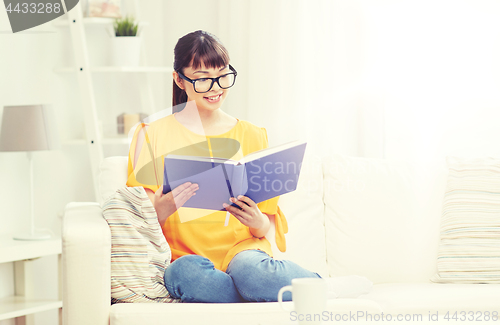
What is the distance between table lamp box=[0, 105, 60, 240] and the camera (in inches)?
84.8

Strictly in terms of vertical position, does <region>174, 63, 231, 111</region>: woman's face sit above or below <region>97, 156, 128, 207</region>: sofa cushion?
above

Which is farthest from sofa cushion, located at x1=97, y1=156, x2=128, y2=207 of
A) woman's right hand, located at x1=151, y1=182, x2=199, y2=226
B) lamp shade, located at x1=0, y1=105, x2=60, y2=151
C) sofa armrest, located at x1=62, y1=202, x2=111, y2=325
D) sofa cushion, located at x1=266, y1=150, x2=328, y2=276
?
lamp shade, located at x1=0, y1=105, x2=60, y2=151

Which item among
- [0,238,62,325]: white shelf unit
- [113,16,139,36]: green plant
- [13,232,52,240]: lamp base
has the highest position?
[113,16,139,36]: green plant

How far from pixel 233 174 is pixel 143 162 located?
392 millimetres

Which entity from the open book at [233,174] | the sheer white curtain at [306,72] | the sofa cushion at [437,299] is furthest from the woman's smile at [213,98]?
the sheer white curtain at [306,72]

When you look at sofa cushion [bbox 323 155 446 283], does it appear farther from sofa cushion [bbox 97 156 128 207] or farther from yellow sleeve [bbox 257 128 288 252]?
sofa cushion [bbox 97 156 128 207]

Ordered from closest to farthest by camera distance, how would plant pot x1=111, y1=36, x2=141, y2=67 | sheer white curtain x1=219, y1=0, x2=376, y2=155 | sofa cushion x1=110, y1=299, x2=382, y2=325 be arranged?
sofa cushion x1=110, y1=299, x2=382, y2=325 → sheer white curtain x1=219, y1=0, x2=376, y2=155 → plant pot x1=111, y1=36, x2=141, y2=67

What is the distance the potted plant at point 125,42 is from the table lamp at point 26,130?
494 mm

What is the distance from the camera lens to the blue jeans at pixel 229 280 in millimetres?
1370

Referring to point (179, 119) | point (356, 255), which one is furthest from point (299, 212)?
point (179, 119)

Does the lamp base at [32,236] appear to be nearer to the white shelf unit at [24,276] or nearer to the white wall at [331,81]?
the white shelf unit at [24,276]

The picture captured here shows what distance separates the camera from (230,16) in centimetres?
268

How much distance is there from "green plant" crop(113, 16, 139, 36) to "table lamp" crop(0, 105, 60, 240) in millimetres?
564

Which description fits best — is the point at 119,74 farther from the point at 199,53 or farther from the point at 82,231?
the point at 82,231
